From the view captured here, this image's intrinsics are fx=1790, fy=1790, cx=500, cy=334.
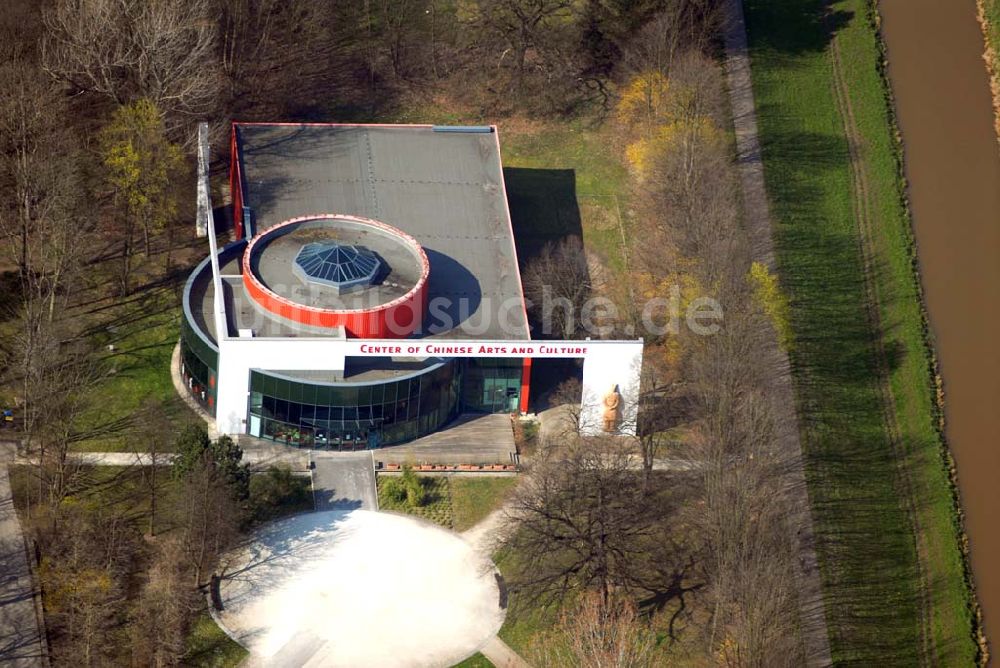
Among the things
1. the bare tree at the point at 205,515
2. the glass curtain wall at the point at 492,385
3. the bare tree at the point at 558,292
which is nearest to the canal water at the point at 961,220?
the bare tree at the point at 558,292

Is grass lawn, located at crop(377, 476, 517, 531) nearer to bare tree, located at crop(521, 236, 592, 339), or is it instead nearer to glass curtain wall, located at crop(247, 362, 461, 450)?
glass curtain wall, located at crop(247, 362, 461, 450)

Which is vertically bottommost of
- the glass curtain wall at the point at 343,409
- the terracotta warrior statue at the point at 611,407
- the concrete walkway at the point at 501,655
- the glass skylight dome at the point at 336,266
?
the concrete walkway at the point at 501,655

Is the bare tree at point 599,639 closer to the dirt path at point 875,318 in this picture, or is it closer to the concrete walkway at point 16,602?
the dirt path at point 875,318

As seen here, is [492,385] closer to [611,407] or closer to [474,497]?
[611,407]

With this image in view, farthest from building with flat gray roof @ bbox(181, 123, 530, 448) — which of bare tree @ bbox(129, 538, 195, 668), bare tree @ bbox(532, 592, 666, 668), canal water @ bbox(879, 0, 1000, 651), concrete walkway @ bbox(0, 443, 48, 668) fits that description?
canal water @ bbox(879, 0, 1000, 651)

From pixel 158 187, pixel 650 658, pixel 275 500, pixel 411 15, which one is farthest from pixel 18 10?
pixel 650 658

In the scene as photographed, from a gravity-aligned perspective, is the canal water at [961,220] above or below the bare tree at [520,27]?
below

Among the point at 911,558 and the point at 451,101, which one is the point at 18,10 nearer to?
the point at 451,101

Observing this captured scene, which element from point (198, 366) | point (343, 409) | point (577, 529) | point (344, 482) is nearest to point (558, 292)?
point (343, 409)
